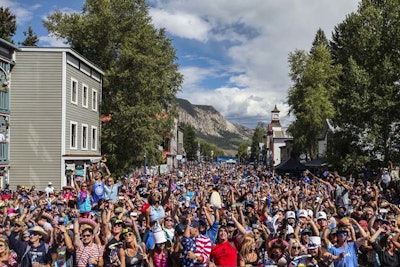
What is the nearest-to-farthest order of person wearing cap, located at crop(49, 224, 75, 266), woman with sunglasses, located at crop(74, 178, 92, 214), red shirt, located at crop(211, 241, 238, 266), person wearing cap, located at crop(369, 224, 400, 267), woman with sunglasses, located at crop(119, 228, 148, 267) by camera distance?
woman with sunglasses, located at crop(119, 228, 148, 267), red shirt, located at crop(211, 241, 238, 266), person wearing cap, located at crop(49, 224, 75, 266), person wearing cap, located at crop(369, 224, 400, 267), woman with sunglasses, located at crop(74, 178, 92, 214)

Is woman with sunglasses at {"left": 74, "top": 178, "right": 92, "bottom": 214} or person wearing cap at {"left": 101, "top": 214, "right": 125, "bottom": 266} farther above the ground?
woman with sunglasses at {"left": 74, "top": 178, "right": 92, "bottom": 214}

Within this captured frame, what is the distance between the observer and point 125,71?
96.7ft

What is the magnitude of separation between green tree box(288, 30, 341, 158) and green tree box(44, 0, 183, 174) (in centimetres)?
1702

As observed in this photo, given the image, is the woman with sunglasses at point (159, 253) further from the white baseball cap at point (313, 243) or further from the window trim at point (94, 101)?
the window trim at point (94, 101)

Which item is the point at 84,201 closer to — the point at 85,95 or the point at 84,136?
the point at 84,136

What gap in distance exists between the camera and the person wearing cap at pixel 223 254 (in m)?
6.54

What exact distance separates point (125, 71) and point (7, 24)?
20.8 metres

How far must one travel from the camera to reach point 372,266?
25.8ft

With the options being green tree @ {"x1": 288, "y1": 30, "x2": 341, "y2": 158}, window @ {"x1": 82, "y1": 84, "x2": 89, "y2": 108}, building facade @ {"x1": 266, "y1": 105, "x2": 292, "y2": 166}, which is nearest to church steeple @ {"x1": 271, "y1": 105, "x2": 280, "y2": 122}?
building facade @ {"x1": 266, "y1": 105, "x2": 292, "y2": 166}

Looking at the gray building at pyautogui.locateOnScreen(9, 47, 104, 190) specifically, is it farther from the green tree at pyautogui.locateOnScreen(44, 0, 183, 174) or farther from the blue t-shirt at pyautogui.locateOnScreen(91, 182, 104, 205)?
the blue t-shirt at pyautogui.locateOnScreen(91, 182, 104, 205)

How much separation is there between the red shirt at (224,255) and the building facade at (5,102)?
1769 centimetres

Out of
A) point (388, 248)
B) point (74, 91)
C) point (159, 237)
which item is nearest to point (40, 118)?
point (74, 91)

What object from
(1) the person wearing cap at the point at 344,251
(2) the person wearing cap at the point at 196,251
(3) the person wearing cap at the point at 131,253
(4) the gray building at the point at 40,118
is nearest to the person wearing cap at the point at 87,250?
(3) the person wearing cap at the point at 131,253

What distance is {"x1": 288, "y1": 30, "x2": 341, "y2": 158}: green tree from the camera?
142 ft
